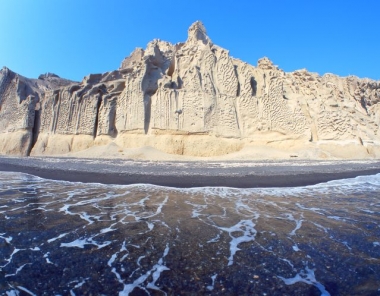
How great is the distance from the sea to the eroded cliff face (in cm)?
1437

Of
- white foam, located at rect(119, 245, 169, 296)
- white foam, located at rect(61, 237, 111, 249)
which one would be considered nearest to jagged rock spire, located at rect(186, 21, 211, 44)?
white foam, located at rect(61, 237, 111, 249)

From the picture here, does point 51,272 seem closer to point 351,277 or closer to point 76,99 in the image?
point 351,277

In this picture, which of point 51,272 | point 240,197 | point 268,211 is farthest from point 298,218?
point 51,272

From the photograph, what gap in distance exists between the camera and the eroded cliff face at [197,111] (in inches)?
786

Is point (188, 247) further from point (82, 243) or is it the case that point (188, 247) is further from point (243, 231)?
point (82, 243)

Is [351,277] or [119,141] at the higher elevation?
[119,141]

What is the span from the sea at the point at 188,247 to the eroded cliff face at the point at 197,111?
14370mm

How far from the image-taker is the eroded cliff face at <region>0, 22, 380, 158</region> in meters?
20.0

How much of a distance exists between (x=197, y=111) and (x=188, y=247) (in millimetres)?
17463

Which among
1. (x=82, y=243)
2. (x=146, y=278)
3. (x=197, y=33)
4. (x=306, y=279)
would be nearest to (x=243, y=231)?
(x=306, y=279)

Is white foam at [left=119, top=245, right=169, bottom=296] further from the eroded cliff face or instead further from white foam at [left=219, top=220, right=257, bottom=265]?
the eroded cliff face

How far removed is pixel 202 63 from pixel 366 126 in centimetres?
1613

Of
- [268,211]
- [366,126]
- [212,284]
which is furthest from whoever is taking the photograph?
[366,126]

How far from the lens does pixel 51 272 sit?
236cm
